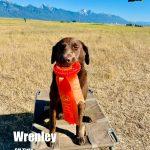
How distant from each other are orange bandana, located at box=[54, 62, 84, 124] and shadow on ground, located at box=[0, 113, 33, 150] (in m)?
2.56

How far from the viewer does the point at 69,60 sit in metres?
6.48

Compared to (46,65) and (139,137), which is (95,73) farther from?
(139,137)

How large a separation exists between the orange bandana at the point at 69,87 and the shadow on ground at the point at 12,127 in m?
2.56

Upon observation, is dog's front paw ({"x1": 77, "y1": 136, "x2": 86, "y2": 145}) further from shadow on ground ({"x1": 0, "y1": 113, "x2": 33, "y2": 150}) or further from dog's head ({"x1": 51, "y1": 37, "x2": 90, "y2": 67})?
shadow on ground ({"x1": 0, "y1": 113, "x2": 33, "y2": 150})

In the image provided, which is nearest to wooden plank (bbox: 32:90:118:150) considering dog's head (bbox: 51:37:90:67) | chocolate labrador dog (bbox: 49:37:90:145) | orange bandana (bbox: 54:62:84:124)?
chocolate labrador dog (bbox: 49:37:90:145)

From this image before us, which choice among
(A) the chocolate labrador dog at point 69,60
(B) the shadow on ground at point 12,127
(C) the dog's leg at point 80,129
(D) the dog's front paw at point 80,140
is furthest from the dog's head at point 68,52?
(B) the shadow on ground at point 12,127

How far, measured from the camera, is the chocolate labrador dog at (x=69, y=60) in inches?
261

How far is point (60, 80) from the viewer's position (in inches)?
278

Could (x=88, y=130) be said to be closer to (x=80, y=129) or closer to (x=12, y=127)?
(x=80, y=129)

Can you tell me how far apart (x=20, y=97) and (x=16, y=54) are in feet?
28.7

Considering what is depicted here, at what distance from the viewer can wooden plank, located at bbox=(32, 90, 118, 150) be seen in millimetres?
7413

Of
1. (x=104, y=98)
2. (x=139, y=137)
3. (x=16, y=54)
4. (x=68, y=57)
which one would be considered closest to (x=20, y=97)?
(x=104, y=98)

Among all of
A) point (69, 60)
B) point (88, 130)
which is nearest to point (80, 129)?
point (88, 130)

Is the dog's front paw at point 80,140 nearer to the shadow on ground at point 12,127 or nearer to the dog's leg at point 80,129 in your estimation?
the dog's leg at point 80,129
